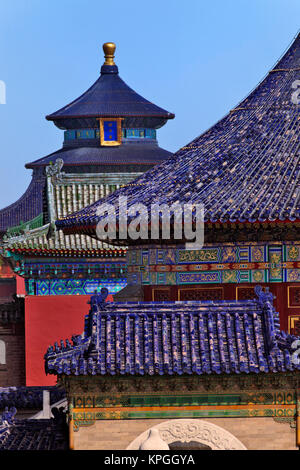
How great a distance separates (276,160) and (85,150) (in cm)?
2340

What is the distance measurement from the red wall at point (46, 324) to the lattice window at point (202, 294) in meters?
8.64

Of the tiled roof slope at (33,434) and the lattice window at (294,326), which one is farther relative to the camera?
the lattice window at (294,326)

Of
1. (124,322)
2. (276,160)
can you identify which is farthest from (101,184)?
(124,322)

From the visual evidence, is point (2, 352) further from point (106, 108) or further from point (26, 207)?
point (26, 207)

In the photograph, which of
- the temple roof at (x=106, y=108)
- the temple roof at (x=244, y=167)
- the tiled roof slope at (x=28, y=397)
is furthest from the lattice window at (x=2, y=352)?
the temple roof at (x=106, y=108)

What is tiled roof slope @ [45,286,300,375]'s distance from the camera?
68.2 ft

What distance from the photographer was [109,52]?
49.2 m

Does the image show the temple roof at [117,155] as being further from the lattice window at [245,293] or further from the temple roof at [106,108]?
the lattice window at [245,293]

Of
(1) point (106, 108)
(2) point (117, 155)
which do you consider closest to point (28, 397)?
(2) point (117, 155)

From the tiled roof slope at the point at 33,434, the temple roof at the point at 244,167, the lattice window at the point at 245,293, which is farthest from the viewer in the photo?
the lattice window at the point at 245,293

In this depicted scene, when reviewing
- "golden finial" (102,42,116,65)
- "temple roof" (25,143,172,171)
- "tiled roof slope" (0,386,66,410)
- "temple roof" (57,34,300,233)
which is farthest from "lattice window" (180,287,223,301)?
"golden finial" (102,42,116,65)

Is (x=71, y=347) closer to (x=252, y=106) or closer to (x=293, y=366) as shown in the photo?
(x=293, y=366)

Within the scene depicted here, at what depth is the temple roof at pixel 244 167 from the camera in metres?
24.3

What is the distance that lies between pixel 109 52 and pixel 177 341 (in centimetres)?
2909
